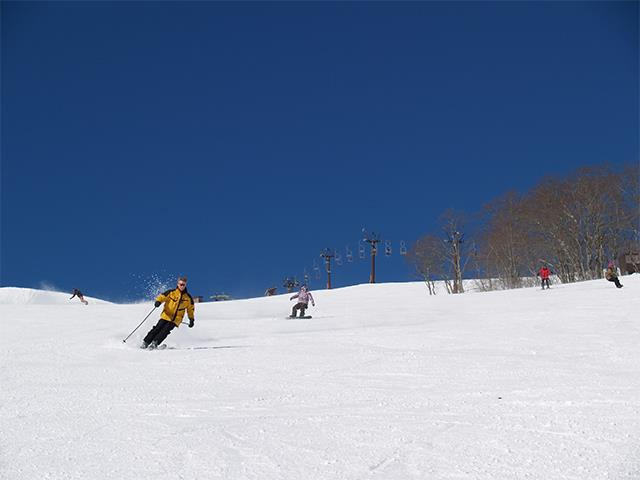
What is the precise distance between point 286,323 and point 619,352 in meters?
10.3

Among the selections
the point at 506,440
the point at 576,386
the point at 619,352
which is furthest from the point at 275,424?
the point at 619,352

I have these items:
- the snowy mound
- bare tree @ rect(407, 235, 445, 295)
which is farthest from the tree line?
the snowy mound

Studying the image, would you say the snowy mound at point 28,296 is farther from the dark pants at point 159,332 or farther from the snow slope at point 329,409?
the snow slope at point 329,409

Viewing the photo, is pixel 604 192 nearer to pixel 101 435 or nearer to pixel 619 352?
pixel 619 352

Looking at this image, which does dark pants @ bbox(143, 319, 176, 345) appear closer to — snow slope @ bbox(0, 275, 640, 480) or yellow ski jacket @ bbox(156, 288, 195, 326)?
yellow ski jacket @ bbox(156, 288, 195, 326)

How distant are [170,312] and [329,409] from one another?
7117 mm

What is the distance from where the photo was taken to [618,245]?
160 ft

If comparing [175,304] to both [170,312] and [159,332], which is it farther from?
[159,332]

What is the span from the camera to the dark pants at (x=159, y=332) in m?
11.4

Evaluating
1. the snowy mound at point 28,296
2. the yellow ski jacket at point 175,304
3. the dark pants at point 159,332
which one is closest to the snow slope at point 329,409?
the dark pants at point 159,332

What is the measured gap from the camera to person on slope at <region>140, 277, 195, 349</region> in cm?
1148

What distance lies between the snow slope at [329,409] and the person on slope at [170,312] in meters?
0.50

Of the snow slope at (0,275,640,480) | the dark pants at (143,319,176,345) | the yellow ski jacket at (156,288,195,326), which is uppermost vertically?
the yellow ski jacket at (156,288,195,326)

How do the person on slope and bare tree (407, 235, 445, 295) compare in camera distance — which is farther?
bare tree (407, 235, 445, 295)
